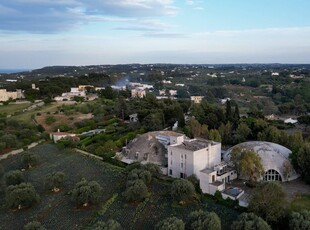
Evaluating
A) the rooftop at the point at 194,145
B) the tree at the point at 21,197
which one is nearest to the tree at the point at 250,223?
the rooftop at the point at 194,145

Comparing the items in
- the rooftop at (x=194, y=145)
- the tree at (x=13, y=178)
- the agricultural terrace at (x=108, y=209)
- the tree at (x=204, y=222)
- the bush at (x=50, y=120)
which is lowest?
the agricultural terrace at (x=108, y=209)

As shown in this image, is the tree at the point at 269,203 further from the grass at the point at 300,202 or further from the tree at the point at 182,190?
the tree at the point at 182,190

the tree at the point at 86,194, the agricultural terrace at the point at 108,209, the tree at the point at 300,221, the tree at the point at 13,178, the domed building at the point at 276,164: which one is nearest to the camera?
the tree at the point at 300,221

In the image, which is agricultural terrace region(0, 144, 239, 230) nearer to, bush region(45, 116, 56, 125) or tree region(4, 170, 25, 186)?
tree region(4, 170, 25, 186)

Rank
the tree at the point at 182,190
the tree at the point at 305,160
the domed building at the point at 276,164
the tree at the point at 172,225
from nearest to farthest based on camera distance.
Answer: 1. the tree at the point at 172,225
2. the tree at the point at 182,190
3. the tree at the point at 305,160
4. the domed building at the point at 276,164

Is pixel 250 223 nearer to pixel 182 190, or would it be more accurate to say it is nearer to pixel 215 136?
pixel 182 190
